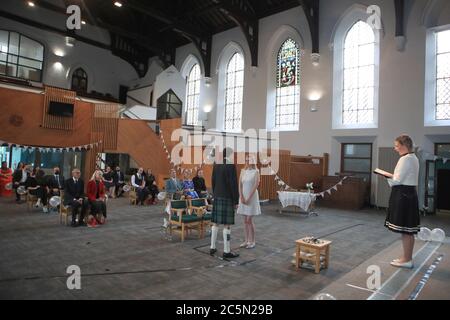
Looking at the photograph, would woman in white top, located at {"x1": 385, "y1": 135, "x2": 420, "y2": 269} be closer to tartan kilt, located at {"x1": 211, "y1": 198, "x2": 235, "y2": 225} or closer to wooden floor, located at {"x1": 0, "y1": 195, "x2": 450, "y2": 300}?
wooden floor, located at {"x1": 0, "y1": 195, "x2": 450, "y2": 300}

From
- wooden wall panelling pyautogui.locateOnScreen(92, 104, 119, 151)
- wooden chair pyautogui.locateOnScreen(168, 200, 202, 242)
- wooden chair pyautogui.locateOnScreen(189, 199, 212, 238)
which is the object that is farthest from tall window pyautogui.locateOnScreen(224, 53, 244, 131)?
wooden chair pyautogui.locateOnScreen(168, 200, 202, 242)

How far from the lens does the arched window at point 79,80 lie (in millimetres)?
16500

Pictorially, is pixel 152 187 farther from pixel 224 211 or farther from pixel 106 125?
pixel 224 211

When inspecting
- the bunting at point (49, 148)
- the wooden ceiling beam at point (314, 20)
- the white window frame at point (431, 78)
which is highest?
the wooden ceiling beam at point (314, 20)

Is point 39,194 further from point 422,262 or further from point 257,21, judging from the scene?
point 257,21

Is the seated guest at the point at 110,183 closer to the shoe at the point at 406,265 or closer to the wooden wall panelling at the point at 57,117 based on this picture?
the wooden wall panelling at the point at 57,117

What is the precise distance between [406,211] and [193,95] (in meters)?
14.1

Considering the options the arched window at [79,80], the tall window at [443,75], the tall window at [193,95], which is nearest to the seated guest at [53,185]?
the tall window at [193,95]

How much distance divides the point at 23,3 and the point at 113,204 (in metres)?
12.2

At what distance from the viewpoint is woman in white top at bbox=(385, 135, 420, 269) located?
137 inches

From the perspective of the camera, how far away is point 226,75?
14.9 m

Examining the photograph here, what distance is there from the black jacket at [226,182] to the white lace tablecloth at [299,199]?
4.17 meters

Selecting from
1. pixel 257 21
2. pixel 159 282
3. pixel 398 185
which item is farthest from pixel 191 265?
pixel 257 21

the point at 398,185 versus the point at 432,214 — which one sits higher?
the point at 398,185
